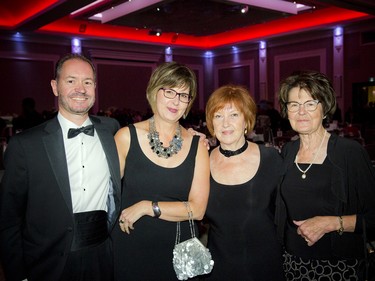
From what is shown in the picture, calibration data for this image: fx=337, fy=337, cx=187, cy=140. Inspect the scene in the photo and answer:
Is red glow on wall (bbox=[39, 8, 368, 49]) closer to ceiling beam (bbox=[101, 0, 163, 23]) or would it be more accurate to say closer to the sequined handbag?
ceiling beam (bbox=[101, 0, 163, 23])

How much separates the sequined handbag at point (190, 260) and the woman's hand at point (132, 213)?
26 centimetres

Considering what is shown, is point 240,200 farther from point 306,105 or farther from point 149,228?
point 306,105

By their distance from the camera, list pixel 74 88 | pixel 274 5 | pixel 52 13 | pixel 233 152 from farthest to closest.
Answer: pixel 274 5 < pixel 52 13 < pixel 233 152 < pixel 74 88

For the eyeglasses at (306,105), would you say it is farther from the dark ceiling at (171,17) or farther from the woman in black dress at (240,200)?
the dark ceiling at (171,17)

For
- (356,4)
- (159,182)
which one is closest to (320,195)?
(159,182)

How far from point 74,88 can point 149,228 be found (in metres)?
0.88

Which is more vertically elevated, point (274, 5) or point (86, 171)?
point (274, 5)

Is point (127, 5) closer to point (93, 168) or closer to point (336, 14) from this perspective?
point (336, 14)

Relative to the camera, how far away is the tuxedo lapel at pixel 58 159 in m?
1.72

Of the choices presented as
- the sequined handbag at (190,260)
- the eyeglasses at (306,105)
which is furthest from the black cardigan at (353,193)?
the sequined handbag at (190,260)

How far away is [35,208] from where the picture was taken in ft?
5.57

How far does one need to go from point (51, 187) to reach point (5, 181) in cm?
21

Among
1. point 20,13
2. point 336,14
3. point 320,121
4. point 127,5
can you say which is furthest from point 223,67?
point 320,121

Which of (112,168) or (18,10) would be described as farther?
(18,10)
